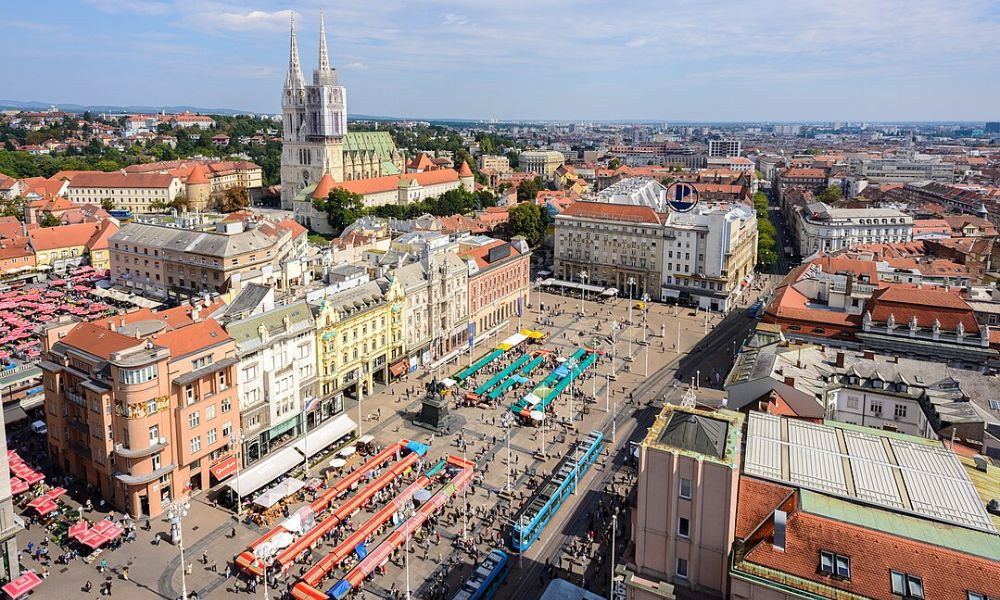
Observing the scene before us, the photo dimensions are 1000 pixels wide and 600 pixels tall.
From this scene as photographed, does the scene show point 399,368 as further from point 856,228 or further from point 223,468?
point 856,228

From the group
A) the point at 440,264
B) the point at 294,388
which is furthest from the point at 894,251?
the point at 294,388

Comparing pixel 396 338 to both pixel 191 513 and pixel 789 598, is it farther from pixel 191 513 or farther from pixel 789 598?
pixel 789 598

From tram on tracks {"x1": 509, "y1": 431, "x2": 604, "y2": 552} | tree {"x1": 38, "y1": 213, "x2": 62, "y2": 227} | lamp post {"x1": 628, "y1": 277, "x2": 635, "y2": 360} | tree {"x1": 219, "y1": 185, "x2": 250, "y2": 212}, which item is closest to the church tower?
tree {"x1": 219, "y1": 185, "x2": 250, "y2": 212}

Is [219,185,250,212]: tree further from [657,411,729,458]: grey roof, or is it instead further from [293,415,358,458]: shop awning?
[657,411,729,458]: grey roof

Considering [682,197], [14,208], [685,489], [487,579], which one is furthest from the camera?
[14,208]

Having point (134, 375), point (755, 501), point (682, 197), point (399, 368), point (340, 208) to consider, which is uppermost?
point (682, 197)

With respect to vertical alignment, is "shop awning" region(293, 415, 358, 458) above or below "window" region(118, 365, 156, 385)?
below

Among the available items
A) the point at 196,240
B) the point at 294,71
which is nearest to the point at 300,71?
the point at 294,71
